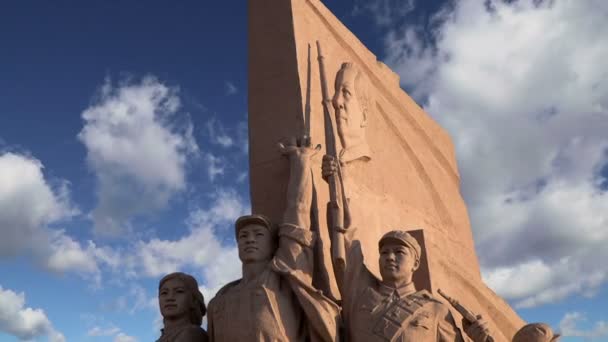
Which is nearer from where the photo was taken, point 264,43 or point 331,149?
point 331,149

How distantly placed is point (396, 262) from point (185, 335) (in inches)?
68.4

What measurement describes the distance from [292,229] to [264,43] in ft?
7.22

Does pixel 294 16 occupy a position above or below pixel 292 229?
above

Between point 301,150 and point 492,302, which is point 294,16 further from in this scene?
point 492,302

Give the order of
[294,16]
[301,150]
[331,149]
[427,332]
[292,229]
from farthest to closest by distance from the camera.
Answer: [294,16] < [331,149] < [301,150] < [292,229] < [427,332]

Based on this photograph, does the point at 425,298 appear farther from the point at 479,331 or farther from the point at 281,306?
the point at 281,306

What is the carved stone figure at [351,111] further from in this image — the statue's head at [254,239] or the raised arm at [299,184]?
the statue's head at [254,239]

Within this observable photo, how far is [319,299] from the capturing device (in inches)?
187

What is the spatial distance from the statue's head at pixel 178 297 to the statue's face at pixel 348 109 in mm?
1933

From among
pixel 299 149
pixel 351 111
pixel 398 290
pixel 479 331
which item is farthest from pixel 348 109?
pixel 479 331

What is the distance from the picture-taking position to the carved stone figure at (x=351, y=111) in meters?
6.15

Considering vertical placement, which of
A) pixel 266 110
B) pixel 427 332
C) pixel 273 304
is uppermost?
pixel 266 110

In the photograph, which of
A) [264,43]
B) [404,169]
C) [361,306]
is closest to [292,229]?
[361,306]

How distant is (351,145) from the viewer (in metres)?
6.20
